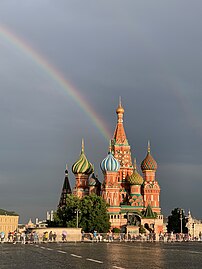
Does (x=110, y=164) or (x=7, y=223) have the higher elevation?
(x=110, y=164)

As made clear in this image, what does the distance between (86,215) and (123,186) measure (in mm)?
23333

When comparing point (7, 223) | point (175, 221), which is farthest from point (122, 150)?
point (7, 223)

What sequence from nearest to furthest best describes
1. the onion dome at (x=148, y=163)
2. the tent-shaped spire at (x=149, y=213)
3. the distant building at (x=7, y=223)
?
the tent-shaped spire at (x=149, y=213) → the onion dome at (x=148, y=163) → the distant building at (x=7, y=223)

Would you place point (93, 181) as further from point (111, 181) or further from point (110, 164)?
point (110, 164)

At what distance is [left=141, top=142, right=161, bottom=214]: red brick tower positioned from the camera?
4348 inches

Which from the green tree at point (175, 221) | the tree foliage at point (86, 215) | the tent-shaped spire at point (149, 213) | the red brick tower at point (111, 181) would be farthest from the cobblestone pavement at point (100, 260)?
the green tree at point (175, 221)

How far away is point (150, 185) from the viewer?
365 ft

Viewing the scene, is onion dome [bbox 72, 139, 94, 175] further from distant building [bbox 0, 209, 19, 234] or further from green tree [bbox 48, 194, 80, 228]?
distant building [bbox 0, 209, 19, 234]

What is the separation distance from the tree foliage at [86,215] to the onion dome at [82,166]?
60.3ft

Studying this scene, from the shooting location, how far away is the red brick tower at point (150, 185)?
110438 mm

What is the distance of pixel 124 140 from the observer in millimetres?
113875

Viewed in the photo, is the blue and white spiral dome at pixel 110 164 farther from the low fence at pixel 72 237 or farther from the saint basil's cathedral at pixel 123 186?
the low fence at pixel 72 237

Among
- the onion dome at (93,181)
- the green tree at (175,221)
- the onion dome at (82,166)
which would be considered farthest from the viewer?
the green tree at (175,221)

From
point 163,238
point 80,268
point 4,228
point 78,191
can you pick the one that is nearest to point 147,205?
point 78,191
